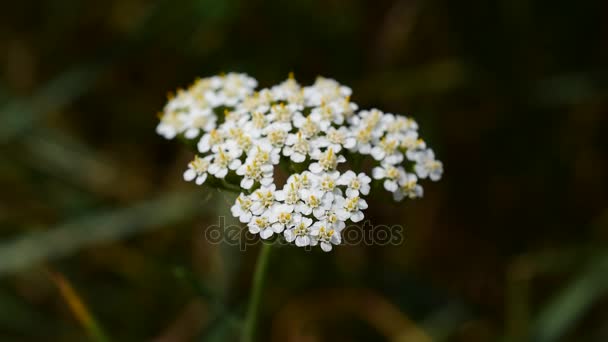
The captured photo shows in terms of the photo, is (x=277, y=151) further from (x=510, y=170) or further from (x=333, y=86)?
(x=510, y=170)

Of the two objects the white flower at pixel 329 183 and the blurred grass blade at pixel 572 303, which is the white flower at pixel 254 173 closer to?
the white flower at pixel 329 183

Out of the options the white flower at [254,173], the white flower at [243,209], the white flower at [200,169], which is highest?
the white flower at [200,169]

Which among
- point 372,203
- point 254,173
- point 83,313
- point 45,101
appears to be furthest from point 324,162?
point 45,101

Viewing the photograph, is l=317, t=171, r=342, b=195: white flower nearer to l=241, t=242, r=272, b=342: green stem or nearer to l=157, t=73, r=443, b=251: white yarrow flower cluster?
l=157, t=73, r=443, b=251: white yarrow flower cluster

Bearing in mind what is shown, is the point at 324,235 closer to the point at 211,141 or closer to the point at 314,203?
the point at 314,203

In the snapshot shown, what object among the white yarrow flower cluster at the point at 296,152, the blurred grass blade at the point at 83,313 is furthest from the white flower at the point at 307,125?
the blurred grass blade at the point at 83,313
